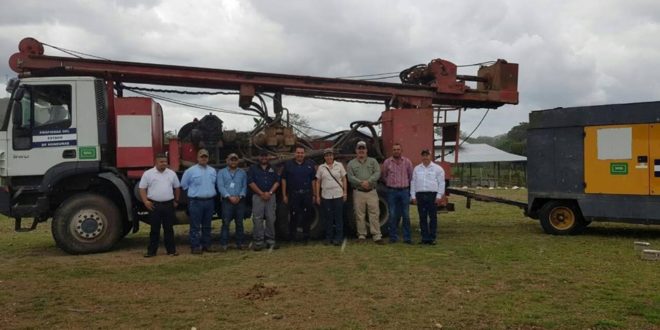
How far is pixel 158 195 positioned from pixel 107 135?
1.57 meters

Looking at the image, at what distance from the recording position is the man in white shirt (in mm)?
8664

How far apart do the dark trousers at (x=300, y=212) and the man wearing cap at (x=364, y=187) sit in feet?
2.67

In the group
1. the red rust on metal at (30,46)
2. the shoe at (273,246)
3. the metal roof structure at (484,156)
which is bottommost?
the shoe at (273,246)

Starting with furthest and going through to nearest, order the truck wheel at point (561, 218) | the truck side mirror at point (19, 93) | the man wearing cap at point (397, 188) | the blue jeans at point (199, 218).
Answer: the truck wheel at point (561, 218) < the man wearing cap at point (397, 188) < the blue jeans at point (199, 218) < the truck side mirror at point (19, 93)

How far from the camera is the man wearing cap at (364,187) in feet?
31.6

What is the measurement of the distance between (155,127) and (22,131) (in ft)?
6.86

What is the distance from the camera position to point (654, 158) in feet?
33.3

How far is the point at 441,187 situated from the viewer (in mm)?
9602

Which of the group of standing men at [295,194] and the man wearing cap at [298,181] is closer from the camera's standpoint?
the group of standing men at [295,194]

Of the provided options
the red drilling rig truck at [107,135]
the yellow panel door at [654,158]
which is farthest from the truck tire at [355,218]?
the yellow panel door at [654,158]

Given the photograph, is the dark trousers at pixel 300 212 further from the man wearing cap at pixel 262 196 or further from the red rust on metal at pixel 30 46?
the red rust on metal at pixel 30 46

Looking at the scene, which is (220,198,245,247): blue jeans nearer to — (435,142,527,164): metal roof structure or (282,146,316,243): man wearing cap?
(282,146,316,243): man wearing cap

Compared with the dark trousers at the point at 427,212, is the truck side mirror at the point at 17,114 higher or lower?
higher

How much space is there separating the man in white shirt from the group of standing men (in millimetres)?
15
